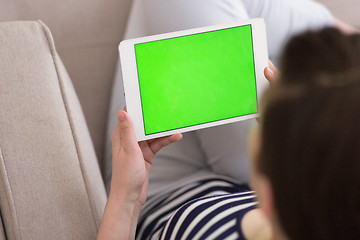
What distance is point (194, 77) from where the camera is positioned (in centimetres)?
69

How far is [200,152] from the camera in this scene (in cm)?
90

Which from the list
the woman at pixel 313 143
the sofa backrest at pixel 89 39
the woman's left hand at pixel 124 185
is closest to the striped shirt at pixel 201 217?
the woman's left hand at pixel 124 185

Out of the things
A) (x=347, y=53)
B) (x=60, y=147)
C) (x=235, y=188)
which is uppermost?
(x=347, y=53)

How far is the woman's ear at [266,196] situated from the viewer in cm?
36

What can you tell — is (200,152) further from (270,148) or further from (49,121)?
(270,148)

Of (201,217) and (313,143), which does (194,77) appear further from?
(313,143)

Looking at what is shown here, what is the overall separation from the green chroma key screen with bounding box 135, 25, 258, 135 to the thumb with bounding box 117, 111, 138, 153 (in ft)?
0.19

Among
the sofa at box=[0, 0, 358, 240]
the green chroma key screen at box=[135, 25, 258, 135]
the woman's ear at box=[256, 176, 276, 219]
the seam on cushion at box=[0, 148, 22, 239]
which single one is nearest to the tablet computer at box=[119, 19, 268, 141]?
the green chroma key screen at box=[135, 25, 258, 135]

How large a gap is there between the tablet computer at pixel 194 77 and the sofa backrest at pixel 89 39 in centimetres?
35

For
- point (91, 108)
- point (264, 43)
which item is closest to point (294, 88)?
point (264, 43)

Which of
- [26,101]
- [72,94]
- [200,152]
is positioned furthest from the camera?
[200,152]

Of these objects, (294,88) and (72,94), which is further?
(72,94)

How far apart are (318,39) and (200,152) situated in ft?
1.97

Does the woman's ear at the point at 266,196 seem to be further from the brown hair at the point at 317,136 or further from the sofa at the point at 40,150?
Answer: the sofa at the point at 40,150
